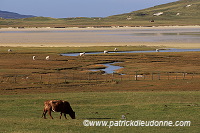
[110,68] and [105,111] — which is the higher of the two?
[105,111]

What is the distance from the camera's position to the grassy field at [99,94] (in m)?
20.5

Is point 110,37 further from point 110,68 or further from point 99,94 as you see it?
point 99,94

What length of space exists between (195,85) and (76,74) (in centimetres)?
1489

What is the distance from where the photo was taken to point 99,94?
33906 millimetres

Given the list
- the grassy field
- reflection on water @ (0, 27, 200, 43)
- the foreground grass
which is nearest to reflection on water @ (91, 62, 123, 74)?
the grassy field

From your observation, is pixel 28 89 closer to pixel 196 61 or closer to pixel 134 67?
pixel 134 67

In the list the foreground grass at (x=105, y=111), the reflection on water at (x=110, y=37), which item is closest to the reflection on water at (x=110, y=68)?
the foreground grass at (x=105, y=111)

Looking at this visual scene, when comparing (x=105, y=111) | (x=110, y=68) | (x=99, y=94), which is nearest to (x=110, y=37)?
(x=110, y=68)

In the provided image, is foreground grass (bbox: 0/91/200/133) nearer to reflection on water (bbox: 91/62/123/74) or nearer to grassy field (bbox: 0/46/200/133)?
grassy field (bbox: 0/46/200/133)

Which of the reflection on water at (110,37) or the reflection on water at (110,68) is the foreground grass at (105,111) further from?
the reflection on water at (110,37)

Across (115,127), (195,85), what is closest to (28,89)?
(195,85)

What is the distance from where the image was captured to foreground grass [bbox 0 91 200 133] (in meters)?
18.9

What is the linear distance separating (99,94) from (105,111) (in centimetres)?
888

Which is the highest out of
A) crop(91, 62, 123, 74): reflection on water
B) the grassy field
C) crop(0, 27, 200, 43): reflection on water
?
crop(0, 27, 200, 43): reflection on water
